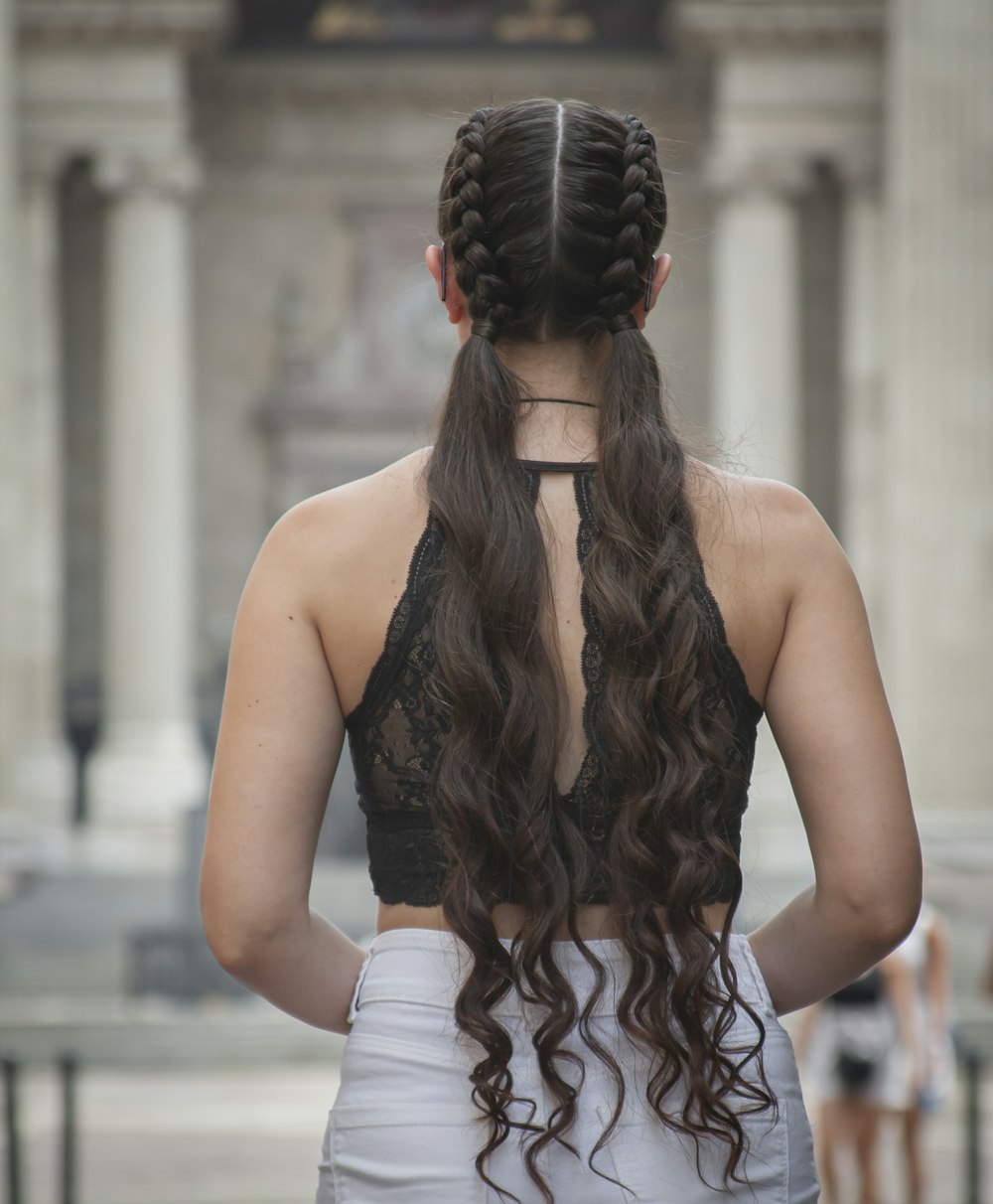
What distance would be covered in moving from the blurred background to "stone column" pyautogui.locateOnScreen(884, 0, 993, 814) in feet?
0.12

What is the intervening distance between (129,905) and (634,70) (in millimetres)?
14318

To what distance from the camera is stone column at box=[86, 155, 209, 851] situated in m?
23.8

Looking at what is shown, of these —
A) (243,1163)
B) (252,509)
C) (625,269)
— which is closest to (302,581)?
(625,269)

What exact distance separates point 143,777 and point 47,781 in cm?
121

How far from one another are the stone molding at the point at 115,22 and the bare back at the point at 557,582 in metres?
22.7

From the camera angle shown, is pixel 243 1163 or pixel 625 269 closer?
pixel 625 269

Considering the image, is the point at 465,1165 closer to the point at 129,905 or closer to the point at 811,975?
the point at 811,975

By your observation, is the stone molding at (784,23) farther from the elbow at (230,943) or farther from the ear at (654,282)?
the elbow at (230,943)

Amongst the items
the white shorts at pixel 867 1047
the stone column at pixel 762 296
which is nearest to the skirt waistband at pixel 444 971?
the white shorts at pixel 867 1047

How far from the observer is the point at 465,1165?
1850mm

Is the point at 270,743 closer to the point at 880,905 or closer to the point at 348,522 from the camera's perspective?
the point at 348,522

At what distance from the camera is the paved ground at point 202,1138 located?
28.3ft

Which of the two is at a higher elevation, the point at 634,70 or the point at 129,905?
the point at 634,70

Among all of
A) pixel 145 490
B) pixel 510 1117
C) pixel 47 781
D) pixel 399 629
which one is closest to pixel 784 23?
pixel 145 490
